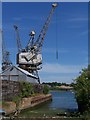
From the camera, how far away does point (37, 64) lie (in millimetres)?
66938

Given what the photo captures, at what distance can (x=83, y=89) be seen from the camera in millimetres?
23375

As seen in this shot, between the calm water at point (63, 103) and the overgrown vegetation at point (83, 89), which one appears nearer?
the overgrown vegetation at point (83, 89)

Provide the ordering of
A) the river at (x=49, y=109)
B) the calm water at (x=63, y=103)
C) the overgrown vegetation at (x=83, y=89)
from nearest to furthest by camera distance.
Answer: the overgrown vegetation at (x=83, y=89), the river at (x=49, y=109), the calm water at (x=63, y=103)

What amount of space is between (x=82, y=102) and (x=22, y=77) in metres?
24.8

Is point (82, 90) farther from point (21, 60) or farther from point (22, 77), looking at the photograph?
point (21, 60)

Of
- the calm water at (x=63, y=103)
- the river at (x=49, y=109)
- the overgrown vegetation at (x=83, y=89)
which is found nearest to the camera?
the overgrown vegetation at (x=83, y=89)

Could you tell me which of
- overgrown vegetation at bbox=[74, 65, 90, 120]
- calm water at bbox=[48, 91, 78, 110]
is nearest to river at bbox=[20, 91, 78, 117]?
calm water at bbox=[48, 91, 78, 110]

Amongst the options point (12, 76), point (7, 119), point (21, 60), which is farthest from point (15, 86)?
point (21, 60)

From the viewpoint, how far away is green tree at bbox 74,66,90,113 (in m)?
22.9

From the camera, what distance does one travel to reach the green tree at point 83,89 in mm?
22911

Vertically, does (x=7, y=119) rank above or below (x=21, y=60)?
below

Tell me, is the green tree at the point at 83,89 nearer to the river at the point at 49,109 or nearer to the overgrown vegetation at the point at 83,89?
the overgrown vegetation at the point at 83,89

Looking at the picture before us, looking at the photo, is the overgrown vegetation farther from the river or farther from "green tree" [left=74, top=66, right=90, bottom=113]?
the river

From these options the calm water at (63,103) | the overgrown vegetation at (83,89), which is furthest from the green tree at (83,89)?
the calm water at (63,103)
